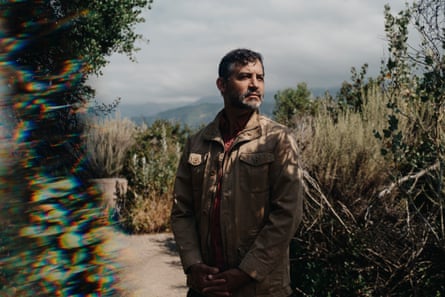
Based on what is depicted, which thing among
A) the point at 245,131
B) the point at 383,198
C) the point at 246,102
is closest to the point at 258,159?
the point at 245,131

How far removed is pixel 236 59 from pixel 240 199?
2.37ft

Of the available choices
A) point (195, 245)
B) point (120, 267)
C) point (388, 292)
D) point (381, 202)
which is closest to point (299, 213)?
point (195, 245)

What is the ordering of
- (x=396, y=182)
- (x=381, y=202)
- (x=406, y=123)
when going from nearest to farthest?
(x=396, y=182) → (x=381, y=202) → (x=406, y=123)

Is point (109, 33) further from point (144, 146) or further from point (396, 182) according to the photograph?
point (396, 182)

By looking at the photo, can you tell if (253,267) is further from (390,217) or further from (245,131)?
(390,217)

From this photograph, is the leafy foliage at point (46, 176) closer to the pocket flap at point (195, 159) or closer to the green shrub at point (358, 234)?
the pocket flap at point (195, 159)

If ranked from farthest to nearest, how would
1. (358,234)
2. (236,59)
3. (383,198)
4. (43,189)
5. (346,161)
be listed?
(346,161), (383,198), (358,234), (236,59), (43,189)

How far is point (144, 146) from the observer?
37.4 ft

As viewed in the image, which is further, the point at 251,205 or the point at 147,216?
the point at 147,216

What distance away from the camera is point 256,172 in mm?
2139

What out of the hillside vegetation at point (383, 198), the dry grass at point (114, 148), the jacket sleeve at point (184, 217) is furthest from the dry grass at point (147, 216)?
the jacket sleeve at point (184, 217)

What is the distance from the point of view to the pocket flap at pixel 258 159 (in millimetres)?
2143

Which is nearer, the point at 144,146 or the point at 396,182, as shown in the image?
the point at 396,182

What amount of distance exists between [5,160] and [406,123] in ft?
13.5
